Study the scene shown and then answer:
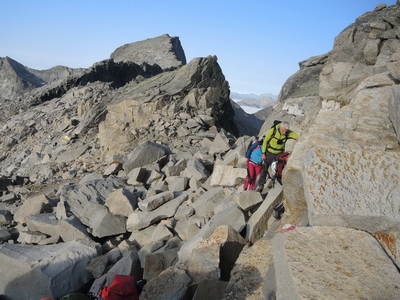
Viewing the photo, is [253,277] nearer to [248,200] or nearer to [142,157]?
[248,200]

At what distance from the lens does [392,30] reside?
29.0 feet

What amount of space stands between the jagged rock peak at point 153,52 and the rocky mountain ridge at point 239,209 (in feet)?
102

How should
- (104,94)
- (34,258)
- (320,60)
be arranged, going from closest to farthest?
1. (34,258)
2. (320,60)
3. (104,94)

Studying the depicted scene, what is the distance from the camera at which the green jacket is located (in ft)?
21.8

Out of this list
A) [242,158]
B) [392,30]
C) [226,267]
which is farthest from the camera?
[242,158]

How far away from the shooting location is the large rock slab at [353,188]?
333 cm

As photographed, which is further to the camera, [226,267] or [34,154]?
[34,154]

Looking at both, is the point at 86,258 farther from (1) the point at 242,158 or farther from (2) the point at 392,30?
(2) the point at 392,30

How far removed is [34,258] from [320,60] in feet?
44.9

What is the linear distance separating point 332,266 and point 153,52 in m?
49.0

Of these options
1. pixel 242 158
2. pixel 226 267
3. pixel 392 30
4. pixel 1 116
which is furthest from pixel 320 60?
pixel 1 116

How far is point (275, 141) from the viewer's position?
6707mm

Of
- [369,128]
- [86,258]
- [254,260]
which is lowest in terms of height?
[86,258]

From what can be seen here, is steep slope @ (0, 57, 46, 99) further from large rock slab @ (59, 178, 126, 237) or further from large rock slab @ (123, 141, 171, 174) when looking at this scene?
large rock slab @ (59, 178, 126, 237)
